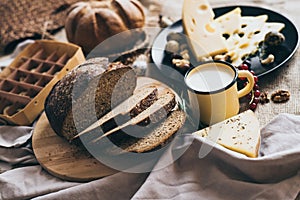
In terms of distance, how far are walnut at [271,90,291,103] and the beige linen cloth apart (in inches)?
5.8

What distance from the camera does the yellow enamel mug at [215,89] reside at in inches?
54.4

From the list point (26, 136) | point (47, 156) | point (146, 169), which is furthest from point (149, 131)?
point (26, 136)

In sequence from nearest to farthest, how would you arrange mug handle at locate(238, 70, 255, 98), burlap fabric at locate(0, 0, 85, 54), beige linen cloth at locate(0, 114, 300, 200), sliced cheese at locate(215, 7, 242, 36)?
beige linen cloth at locate(0, 114, 300, 200), mug handle at locate(238, 70, 255, 98), sliced cheese at locate(215, 7, 242, 36), burlap fabric at locate(0, 0, 85, 54)

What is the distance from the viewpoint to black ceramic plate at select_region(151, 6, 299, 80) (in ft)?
5.30

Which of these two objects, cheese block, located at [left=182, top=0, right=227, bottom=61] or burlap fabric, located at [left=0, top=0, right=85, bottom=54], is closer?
cheese block, located at [left=182, top=0, right=227, bottom=61]

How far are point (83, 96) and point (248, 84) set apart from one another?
51cm

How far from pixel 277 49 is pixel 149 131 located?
62 centimetres

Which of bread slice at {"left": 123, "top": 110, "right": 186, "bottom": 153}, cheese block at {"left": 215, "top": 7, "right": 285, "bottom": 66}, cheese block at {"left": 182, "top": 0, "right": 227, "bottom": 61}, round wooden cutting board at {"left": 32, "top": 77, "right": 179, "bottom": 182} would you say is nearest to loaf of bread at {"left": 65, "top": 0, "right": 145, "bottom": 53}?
cheese block at {"left": 182, "top": 0, "right": 227, "bottom": 61}

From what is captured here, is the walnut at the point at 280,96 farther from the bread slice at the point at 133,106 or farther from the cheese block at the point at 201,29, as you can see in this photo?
the bread slice at the point at 133,106

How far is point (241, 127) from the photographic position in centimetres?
132

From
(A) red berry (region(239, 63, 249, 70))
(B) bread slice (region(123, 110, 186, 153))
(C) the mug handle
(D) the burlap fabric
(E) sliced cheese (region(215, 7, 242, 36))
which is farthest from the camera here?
(D) the burlap fabric

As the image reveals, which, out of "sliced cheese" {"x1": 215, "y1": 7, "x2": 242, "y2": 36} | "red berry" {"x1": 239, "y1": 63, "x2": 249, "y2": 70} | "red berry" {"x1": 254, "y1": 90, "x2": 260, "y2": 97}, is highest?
"sliced cheese" {"x1": 215, "y1": 7, "x2": 242, "y2": 36}

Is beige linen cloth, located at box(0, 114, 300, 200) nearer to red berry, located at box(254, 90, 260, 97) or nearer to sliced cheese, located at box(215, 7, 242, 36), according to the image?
red berry, located at box(254, 90, 260, 97)

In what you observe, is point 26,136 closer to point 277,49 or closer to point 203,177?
point 203,177
